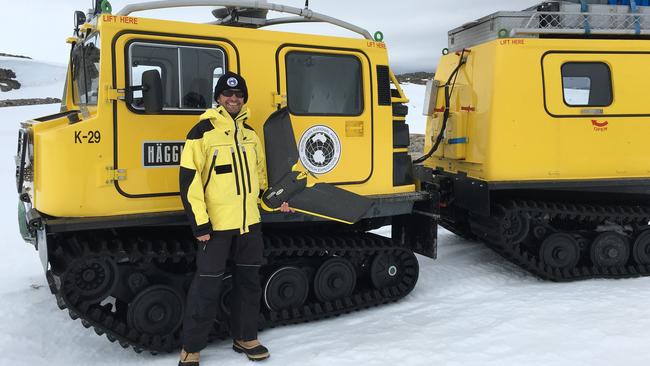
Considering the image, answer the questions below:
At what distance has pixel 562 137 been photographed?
19.1 ft

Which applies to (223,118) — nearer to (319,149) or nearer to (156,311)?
(319,149)

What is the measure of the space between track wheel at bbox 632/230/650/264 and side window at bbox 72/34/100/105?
5.80 metres

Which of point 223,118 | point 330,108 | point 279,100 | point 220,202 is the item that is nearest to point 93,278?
point 220,202

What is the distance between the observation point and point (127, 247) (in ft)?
13.7

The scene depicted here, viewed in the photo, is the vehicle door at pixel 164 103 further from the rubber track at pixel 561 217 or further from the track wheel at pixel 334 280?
the rubber track at pixel 561 217

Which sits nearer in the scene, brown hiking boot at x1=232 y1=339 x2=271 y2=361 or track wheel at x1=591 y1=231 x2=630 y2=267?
brown hiking boot at x1=232 y1=339 x2=271 y2=361

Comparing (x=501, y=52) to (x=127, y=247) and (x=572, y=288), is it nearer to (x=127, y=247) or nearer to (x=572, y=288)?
(x=572, y=288)

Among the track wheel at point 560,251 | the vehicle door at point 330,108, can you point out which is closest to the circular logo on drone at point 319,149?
the vehicle door at point 330,108

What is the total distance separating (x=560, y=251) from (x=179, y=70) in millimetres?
4436

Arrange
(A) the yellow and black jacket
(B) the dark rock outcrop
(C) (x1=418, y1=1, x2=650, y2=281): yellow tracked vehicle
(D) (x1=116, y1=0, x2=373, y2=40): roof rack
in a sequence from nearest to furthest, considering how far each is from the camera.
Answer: (A) the yellow and black jacket, (D) (x1=116, y1=0, x2=373, y2=40): roof rack, (C) (x1=418, y1=1, x2=650, y2=281): yellow tracked vehicle, (B) the dark rock outcrop

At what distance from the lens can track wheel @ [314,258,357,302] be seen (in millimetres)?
4953

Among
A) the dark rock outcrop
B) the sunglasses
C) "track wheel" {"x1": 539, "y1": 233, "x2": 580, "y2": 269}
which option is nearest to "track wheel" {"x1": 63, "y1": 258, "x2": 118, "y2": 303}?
the sunglasses

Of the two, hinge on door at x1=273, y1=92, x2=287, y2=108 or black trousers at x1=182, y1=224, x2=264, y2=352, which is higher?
hinge on door at x1=273, y1=92, x2=287, y2=108

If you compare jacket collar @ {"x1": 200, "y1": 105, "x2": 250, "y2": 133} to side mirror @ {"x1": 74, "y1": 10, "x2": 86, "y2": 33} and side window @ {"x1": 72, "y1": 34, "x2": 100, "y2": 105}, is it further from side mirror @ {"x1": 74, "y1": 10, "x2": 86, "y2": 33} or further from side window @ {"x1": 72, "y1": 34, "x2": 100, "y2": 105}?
side mirror @ {"x1": 74, "y1": 10, "x2": 86, "y2": 33}
